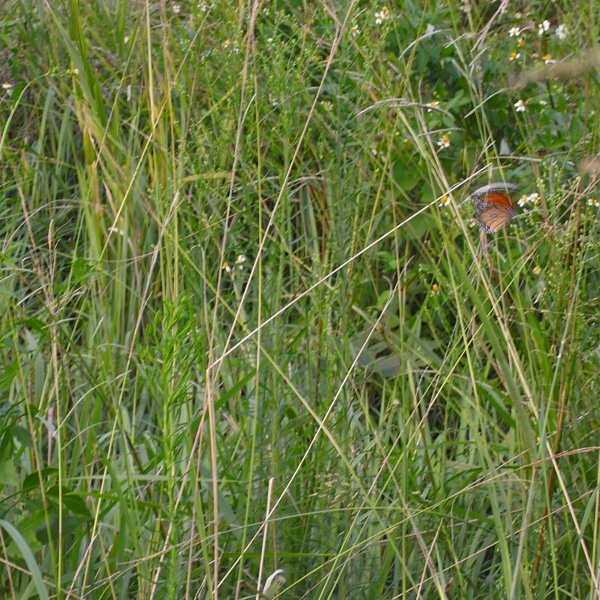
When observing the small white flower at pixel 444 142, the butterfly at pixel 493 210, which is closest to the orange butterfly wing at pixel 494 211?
the butterfly at pixel 493 210

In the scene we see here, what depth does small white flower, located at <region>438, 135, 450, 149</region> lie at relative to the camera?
92.1 inches

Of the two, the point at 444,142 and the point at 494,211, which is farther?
the point at 444,142

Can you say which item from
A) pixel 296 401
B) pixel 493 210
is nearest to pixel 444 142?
pixel 493 210

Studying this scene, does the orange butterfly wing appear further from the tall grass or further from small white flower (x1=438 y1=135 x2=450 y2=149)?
small white flower (x1=438 y1=135 x2=450 y2=149)

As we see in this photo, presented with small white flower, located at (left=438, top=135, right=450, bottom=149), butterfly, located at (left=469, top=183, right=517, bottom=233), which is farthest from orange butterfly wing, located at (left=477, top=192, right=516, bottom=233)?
small white flower, located at (left=438, top=135, right=450, bottom=149)

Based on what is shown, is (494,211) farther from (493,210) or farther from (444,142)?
(444,142)

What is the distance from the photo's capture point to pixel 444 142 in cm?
237

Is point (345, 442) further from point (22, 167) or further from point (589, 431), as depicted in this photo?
point (22, 167)

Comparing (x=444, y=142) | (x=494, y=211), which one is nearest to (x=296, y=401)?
(x=494, y=211)

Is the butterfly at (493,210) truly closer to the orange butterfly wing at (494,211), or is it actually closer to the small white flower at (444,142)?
the orange butterfly wing at (494,211)

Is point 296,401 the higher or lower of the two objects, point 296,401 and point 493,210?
the lower

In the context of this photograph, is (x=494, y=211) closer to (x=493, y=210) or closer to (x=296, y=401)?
(x=493, y=210)

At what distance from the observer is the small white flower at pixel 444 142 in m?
2.34

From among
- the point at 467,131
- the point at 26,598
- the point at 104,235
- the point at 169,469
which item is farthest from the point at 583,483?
the point at 104,235
